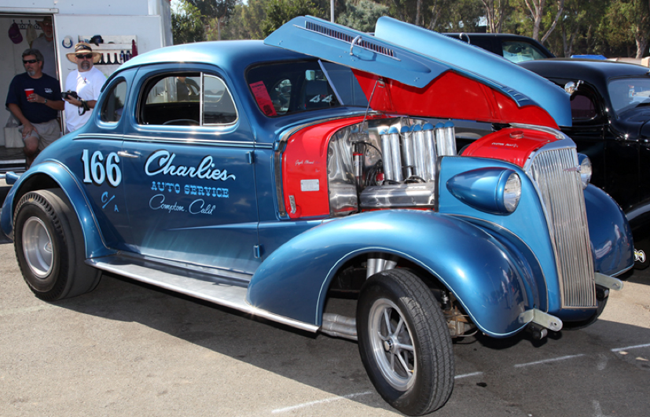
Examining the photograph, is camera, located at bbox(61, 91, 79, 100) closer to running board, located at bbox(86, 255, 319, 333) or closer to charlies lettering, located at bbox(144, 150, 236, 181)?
running board, located at bbox(86, 255, 319, 333)

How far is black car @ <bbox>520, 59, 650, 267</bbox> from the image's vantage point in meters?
5.17

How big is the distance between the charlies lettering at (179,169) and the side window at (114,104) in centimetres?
57

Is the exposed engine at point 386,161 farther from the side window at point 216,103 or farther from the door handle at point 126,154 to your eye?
the door handle at point 126,154

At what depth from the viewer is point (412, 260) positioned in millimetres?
2697

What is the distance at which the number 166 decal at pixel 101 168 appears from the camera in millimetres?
4242

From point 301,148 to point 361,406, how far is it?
1496mm

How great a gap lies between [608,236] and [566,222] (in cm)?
71

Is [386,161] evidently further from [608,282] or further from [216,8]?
[216,8]

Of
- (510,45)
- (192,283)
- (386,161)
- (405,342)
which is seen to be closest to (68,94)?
(192,283)

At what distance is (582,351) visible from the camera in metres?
3.65

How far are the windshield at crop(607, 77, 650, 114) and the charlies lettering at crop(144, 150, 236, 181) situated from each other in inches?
158

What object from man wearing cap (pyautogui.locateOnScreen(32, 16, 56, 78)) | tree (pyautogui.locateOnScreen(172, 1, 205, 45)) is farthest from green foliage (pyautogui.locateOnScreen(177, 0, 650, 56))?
man wearing cap (pyautogui.locateOnScreen(32, 16, 56, 78))

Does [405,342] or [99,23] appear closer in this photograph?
[405,342]

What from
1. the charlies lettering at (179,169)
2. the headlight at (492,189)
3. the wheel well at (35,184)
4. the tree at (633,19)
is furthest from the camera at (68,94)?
the tree at (633,19)
